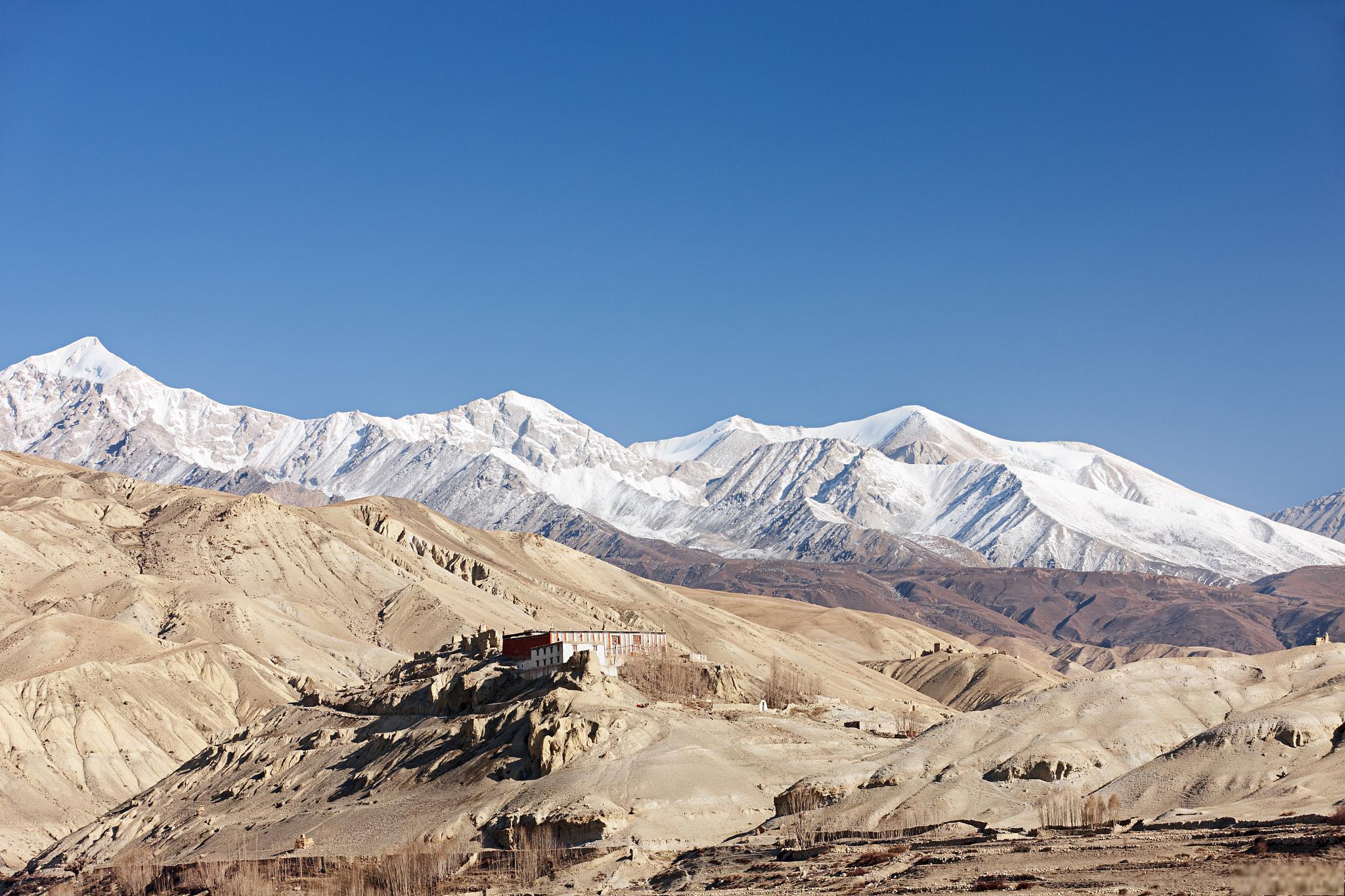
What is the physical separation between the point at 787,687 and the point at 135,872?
64.8m

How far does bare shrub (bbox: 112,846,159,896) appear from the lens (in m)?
91.4

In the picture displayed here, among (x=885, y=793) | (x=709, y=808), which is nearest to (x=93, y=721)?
(x=709, y=808)

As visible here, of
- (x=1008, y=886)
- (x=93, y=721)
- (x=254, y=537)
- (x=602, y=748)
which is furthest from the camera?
(x=254, y=537)

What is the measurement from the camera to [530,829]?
82.7 meters

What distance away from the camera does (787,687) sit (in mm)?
141625

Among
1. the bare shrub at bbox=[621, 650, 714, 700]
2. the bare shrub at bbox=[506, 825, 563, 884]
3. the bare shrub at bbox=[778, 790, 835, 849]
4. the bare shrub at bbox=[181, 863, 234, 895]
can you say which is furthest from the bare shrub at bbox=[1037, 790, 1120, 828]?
the bare shrub at bbox=[181, 863, 234, 895]

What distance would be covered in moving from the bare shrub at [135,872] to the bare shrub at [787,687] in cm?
4476

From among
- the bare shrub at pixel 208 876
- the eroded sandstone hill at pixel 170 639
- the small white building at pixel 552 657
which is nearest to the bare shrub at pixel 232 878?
the bare shrub at pixel 208 876

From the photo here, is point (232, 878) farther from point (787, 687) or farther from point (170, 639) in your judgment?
point (170, 639)

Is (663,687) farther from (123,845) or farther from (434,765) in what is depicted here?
(123,845)

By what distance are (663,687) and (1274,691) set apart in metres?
41.4

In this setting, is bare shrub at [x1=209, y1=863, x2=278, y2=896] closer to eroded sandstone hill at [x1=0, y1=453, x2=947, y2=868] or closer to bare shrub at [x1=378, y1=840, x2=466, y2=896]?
bare shrub at [x1=378, y1=840, x2=466, y2=896]

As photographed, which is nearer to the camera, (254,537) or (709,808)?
(709,808)

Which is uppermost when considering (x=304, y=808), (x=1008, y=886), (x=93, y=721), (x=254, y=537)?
(x=254, y=537)
